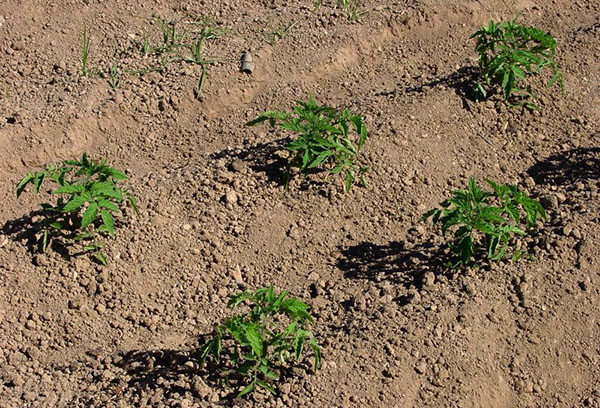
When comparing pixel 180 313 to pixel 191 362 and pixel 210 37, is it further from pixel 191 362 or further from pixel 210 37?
pixel 210 37

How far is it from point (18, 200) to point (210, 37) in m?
1.94

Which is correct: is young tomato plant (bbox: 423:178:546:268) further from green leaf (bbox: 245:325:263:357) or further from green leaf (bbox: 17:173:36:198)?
green leaf (bbox: 17:173:36:198)

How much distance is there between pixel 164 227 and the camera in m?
5.59

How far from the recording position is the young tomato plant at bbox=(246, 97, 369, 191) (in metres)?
5.54

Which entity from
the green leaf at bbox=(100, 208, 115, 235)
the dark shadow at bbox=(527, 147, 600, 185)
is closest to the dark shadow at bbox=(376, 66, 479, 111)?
the dark shadow at bbox=(527, 147, 600, 185)

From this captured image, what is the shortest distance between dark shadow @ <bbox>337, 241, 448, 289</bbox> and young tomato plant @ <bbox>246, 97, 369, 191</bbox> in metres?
0.44

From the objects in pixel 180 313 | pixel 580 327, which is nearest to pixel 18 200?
pixel 180 313

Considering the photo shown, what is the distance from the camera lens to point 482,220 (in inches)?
199

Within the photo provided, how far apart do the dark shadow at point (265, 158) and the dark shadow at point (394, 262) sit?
72 centimetres

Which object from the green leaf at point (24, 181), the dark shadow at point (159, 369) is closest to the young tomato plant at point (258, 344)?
the dark shadow at point (159, 369)

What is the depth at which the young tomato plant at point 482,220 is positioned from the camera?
501 centimetres

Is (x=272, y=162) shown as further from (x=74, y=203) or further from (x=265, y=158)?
(x=74, y=203)

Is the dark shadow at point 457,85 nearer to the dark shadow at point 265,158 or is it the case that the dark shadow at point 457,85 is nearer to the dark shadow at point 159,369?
the dark shadow at point 265,158

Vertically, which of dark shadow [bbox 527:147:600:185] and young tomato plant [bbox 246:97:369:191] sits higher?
young tomato plant [bbox 246:97:369:191]
